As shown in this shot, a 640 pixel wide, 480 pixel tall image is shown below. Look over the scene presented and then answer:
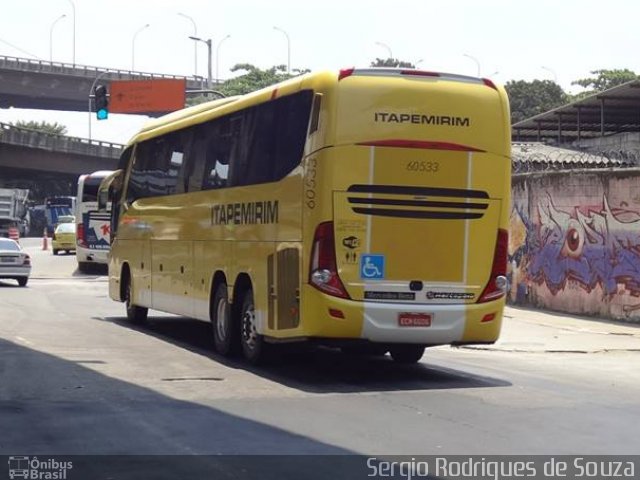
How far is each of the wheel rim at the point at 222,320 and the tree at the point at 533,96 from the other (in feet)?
262

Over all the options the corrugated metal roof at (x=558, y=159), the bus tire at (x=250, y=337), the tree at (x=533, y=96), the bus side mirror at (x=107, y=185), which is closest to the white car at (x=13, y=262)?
the bus side mirror at (x=107, y=185)

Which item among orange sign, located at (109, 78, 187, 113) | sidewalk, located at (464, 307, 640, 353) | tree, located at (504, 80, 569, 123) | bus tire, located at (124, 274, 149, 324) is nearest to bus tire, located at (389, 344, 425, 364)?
sidewalk, located at (464, 307, 640, 353)

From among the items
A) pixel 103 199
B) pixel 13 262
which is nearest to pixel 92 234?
pixel 13 262

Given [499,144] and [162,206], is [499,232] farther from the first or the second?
[162,206]

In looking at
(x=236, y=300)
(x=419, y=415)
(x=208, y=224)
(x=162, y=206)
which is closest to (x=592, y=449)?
(x=419, y=415)

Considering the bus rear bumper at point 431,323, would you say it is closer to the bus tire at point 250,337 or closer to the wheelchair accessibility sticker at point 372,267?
the wheelchair accessibility sticker at point 372,267

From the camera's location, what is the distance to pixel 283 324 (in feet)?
41.2

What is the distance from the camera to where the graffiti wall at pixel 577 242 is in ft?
66.1

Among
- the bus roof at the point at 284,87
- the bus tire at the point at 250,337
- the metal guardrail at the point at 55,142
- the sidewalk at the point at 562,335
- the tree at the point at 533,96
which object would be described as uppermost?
the tree at the point at 533,96

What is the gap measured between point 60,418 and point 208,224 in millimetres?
6224

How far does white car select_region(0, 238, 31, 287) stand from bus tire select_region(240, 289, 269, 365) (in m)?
19.5

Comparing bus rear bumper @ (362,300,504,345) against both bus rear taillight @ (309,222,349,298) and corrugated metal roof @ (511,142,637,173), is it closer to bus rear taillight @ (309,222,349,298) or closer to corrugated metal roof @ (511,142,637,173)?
bus rear taillight @ (309,222,349,298)

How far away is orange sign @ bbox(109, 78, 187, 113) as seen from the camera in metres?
72.8

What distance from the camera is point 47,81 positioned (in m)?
98.1
